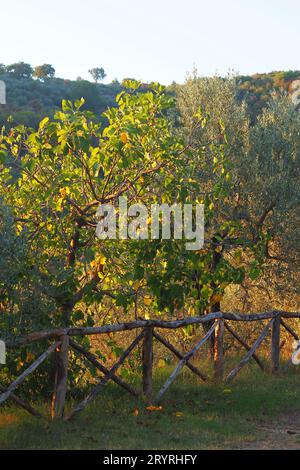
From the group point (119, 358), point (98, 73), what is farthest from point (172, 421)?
point (98, 73)

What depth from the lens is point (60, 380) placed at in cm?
962

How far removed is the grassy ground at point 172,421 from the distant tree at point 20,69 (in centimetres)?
6396

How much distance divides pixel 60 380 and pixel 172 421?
1.70 meters

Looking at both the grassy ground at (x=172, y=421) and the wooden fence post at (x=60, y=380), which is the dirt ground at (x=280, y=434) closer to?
the grassy ground at (x=172, y=421)

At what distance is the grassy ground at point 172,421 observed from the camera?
8.48 meters

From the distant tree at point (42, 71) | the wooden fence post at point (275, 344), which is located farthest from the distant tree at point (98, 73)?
the wooden fence post at point (275, 344)

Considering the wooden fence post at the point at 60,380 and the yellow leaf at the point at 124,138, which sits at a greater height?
the yellow leaf at the point at 124,138

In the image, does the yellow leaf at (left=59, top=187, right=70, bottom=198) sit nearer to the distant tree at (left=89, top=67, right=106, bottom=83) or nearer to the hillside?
the hillside

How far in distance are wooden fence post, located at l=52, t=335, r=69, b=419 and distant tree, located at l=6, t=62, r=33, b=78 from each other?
65.2 metres

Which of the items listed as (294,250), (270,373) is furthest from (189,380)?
(294,250)

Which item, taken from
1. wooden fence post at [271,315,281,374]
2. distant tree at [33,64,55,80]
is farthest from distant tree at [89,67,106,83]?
wooden fence post at [271,315,281,374]

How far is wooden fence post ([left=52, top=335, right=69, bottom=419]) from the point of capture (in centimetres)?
952

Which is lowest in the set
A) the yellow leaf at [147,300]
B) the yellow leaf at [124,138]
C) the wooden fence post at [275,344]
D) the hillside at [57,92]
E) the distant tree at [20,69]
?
the wooden fence post at [275,344]

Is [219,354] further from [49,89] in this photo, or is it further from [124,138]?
[49,89]
